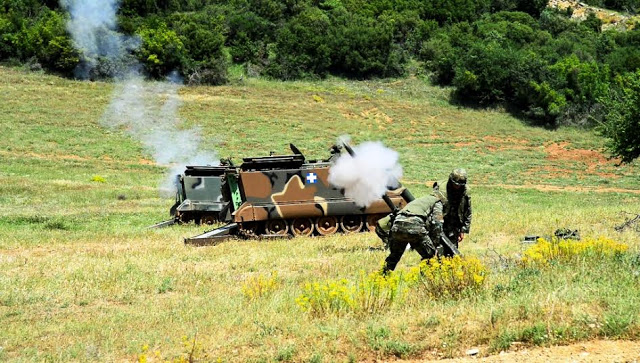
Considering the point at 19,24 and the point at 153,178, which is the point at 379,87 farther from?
the point at 153,178

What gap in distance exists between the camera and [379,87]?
221 feet

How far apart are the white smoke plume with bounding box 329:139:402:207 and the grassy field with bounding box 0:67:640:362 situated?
1284mm

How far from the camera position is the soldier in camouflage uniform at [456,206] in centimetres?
1223

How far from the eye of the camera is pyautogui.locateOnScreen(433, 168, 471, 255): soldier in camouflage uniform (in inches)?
482

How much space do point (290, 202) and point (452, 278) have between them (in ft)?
32.6

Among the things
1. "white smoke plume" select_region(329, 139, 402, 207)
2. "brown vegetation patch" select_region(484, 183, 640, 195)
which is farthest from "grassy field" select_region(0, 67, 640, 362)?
"white smoke plume" select_region(329, 139, 402, 207)

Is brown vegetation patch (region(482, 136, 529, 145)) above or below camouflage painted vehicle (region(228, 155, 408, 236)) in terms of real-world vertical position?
below

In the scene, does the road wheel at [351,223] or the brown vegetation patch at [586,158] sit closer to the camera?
the road wheel at [351,223]

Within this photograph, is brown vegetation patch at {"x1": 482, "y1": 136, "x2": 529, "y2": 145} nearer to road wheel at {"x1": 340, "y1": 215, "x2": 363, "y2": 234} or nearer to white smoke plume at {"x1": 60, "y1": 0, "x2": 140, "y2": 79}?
white smoke plume at {"x1": 60, "y1": 0, "x2": 140, "y2": 79}

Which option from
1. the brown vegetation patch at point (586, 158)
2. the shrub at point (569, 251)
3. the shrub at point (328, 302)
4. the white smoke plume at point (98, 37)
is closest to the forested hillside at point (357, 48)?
the white smoke plume at point (98, 37)

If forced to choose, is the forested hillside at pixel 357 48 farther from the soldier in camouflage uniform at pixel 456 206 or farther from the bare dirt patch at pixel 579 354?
the bare dirt patch at pixel 579 354

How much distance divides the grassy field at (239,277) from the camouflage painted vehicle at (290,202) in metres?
1.14

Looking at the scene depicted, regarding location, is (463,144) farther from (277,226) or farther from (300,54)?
(277,226)

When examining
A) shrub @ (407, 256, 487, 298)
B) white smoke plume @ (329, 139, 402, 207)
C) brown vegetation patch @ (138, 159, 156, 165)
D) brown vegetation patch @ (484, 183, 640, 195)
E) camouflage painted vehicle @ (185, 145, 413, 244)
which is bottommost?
brown vegetation patch @ (138, 159, 156, 165)
